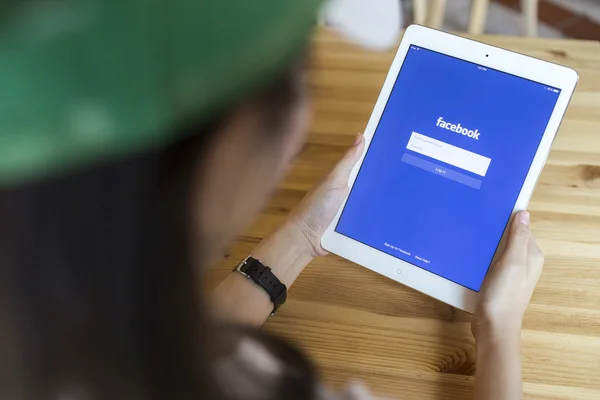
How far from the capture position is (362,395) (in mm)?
547

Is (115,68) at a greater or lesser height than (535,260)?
greater

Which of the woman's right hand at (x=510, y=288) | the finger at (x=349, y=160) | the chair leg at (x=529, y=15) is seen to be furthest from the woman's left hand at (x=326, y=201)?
the chair leg at (x=529, y=15)

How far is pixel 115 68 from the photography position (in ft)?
0.70

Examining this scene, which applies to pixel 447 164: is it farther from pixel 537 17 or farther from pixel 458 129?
pixel 537 17

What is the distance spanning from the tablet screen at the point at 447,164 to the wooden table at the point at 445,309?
0.06 meters

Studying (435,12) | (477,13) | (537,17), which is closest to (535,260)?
(477,13)

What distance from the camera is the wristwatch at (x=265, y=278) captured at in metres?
A: 0.73

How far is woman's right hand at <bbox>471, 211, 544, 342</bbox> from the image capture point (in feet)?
2.17

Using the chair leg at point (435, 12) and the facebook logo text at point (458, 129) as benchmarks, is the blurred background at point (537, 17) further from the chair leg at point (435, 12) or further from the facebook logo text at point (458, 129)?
the facebook logo text at point (458, 129)

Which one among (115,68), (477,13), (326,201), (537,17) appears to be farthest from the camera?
(537,17)

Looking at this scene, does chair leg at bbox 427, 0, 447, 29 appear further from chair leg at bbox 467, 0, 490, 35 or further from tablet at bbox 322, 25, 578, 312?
tablet at bbox 322, 25, 578, 312

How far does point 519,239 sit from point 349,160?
24 centimetres

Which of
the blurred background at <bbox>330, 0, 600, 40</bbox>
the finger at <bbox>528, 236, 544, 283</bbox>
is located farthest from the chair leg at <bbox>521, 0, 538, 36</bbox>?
the finger at <bbox>528, 236, 544, 283</bbox>

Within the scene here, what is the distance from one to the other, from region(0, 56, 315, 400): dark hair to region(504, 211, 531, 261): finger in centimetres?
46
